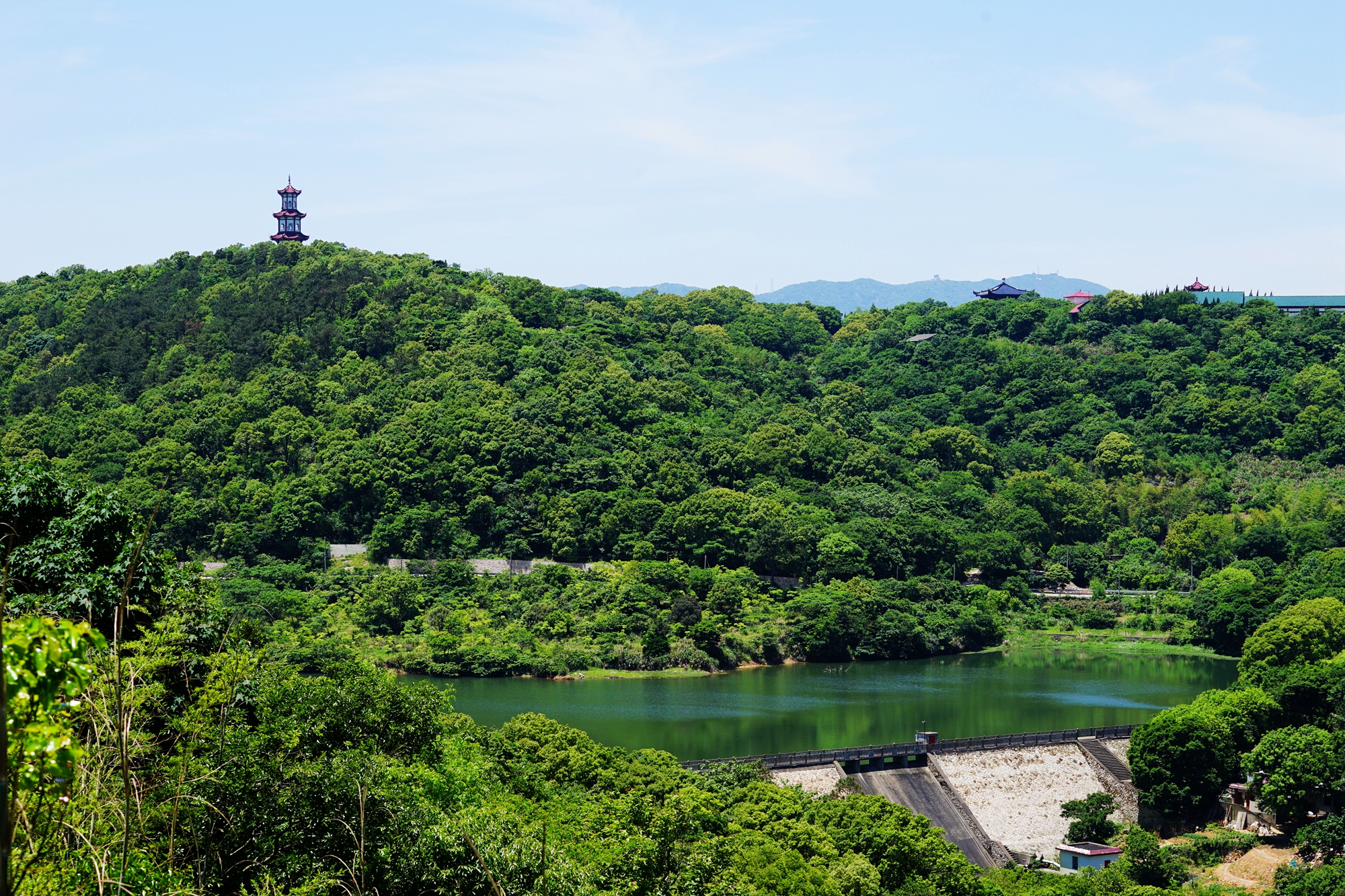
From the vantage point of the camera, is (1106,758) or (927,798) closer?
(927,798)

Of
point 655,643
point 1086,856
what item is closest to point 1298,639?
point 1086,856

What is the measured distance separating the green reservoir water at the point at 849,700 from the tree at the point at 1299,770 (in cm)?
781

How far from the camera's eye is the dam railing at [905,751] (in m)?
27.8

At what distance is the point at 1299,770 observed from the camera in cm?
2572

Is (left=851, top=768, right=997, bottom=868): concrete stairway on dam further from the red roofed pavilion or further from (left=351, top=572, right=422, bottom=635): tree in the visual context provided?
the red roofed pavilion

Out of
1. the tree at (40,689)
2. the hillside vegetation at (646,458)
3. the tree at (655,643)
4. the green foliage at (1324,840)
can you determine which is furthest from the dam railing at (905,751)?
the tree at (40,689)

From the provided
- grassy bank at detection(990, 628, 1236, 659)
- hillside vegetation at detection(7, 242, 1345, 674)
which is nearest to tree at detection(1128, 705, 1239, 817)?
hillside vegetation at detection(7, 242, 1345, 674)

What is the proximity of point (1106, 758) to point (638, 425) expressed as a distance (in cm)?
3181

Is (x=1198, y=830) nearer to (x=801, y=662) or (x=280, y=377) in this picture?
(x=801, y=662)

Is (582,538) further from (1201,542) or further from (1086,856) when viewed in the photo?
(1086,856)

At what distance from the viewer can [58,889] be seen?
6840 millimetres

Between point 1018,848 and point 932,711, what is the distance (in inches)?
408

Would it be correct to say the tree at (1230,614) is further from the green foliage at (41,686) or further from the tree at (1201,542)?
the green foliage at (41,686)

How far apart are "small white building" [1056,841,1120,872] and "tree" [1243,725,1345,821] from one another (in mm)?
3691
